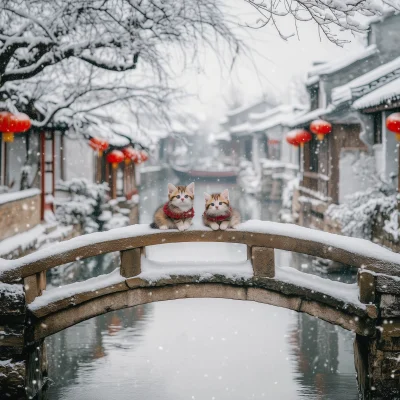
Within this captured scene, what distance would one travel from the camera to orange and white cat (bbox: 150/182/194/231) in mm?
7285

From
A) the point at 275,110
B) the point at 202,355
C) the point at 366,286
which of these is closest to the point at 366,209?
the point at 202,355

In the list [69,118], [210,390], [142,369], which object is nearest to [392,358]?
[210,390]

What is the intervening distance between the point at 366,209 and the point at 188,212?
746 cm

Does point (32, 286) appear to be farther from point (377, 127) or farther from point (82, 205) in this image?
point (377, 127)

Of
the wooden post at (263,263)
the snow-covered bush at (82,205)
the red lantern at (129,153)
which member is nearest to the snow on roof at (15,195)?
the snow-covered bush at (82,205)

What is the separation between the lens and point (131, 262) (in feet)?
26.1

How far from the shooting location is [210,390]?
31.1ft

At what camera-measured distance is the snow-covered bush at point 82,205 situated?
58.6ft

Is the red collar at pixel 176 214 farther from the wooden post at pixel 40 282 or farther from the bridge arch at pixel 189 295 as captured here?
the wooden post at pixel 40 282

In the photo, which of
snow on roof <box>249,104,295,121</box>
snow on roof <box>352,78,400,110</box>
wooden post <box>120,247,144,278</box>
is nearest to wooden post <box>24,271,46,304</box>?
wooden post <box>120,247,144,278</box>

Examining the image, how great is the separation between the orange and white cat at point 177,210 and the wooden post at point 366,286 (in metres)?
2.43

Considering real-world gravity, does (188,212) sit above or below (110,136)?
below

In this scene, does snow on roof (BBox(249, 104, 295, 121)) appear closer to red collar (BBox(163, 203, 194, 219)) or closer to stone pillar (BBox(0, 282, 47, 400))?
red collar (BBox(163, 203, 194, 219))

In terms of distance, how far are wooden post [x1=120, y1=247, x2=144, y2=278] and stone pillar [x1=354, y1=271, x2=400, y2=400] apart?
9.92ft
